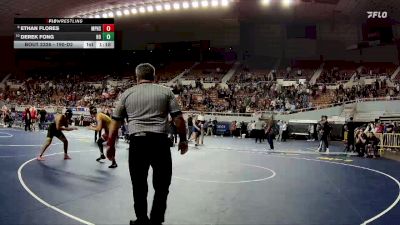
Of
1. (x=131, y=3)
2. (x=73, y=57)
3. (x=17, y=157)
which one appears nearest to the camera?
(x=17, y=157)

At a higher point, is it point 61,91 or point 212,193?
point 61,91

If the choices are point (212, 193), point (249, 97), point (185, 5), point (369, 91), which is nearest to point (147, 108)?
point (212, 193)

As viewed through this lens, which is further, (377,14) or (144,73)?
(377,14)

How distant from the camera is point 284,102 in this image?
99.1 ft

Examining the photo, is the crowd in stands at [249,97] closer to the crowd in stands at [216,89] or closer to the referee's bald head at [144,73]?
the crowd in stands at [216,89]

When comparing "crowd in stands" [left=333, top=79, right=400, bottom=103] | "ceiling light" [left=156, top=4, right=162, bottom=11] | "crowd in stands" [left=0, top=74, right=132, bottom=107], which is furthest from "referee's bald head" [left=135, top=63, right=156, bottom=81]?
"crowd in stands" [left=0, top=74, right=132, bottom=107]

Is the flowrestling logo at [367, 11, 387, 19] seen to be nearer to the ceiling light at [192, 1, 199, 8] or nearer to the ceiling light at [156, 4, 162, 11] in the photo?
the ceiling light at [192, 1, 199, 8]

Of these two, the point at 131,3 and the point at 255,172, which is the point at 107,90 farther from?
the point at 255,172

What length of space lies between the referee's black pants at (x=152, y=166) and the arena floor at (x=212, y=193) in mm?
1326

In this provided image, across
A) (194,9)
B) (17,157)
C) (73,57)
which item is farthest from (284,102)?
(73,57)

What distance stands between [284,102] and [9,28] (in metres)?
29.5

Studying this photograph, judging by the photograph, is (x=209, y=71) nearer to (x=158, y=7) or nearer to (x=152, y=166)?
(x=158, y=7)
